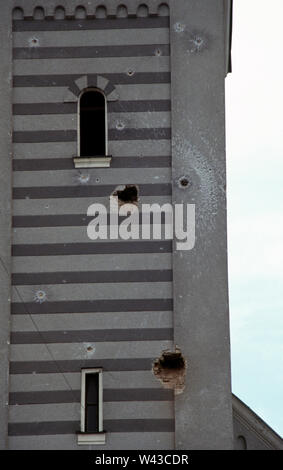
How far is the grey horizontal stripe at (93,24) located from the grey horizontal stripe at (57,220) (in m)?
3.33

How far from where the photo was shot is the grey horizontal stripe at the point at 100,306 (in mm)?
20094

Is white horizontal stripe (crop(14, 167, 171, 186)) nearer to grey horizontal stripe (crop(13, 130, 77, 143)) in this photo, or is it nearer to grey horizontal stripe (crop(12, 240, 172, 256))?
grey horizontal stripe (crop(13, 130, 77, 143))

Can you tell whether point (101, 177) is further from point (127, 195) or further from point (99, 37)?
point (99, 37)

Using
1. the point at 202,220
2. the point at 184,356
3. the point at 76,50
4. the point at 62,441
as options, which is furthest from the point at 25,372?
the point at 76,50

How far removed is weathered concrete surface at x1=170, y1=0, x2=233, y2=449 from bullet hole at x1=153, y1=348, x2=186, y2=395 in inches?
4.2

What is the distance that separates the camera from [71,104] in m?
20.9

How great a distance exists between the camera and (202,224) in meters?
20.5

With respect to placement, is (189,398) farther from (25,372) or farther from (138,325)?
(25,372)

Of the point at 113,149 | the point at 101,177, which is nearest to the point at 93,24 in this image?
the point at 113,149

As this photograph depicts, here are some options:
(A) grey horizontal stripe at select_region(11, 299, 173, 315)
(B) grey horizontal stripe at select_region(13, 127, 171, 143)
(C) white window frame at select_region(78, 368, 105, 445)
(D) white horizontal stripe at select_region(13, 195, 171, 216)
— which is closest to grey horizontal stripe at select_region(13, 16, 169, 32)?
(B) grey horizontal stripe at select_region(13, 127, 171, 143)

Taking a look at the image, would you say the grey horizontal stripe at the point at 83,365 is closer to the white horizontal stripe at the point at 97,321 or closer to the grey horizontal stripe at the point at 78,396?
the grey horizontal stripe at the point at 78,396

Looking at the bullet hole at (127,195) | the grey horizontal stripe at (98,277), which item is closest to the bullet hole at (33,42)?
the bullet hole at (127,195)
